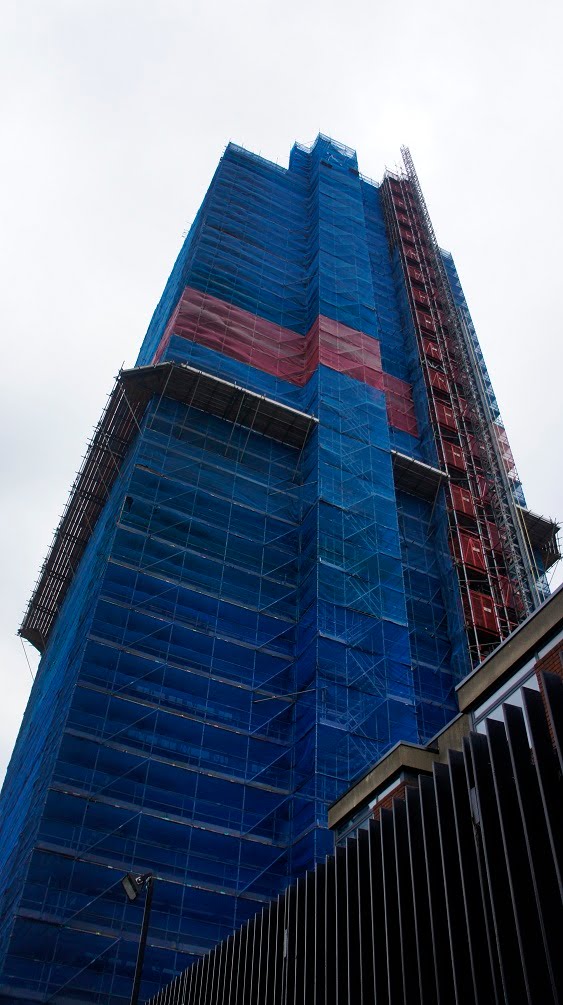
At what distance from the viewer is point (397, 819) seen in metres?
14.8

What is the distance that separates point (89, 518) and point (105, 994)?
81.8 ft

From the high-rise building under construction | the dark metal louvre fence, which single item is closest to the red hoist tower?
the high-rise building under construction

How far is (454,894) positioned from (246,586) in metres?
23.8

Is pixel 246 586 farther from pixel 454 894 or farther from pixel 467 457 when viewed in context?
pixel 454 894

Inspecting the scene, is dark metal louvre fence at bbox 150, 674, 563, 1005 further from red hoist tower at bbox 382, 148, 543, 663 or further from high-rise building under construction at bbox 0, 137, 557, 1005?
red hoist tower at bbox 382, 148, 543, 663

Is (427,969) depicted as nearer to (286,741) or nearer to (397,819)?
(397,819)

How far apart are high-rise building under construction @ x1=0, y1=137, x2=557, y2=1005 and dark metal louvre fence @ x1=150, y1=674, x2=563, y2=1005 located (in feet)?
35.9

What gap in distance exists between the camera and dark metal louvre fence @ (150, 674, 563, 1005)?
37.7ft

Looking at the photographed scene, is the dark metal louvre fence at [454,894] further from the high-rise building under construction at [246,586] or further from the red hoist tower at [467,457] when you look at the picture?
the red hoist tower at [467,457]

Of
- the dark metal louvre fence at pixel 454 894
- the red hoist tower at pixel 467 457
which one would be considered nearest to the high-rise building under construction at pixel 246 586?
the red hoist tower at pixel 467 457

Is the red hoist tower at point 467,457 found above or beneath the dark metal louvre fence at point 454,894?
above

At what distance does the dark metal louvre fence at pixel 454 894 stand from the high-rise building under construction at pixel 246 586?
10955 mm

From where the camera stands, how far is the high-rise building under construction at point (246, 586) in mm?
27438

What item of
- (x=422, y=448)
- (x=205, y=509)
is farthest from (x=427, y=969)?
(x=422, y=448)
